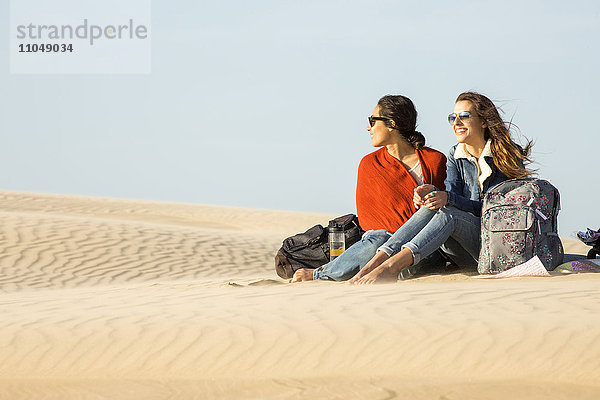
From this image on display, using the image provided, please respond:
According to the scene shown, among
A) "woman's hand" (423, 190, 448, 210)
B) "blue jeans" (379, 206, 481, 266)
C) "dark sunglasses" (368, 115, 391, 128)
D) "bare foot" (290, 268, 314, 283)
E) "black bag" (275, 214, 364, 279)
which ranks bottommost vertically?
"bare foot" (290, 268, 314, 283)

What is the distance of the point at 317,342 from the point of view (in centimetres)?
500

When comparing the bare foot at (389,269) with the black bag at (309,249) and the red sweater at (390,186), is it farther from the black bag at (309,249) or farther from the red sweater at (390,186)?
the black bag at (309,249)

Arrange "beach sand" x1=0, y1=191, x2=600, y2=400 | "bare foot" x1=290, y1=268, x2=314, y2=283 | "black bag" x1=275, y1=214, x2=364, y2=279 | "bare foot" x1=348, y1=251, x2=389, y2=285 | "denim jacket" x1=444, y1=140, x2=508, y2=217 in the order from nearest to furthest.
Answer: "beach sand" x1=0, y1=191, x2=600, y2=400, "bare foot" x1=348, y1=251, x2=389, y2=285, "denim jacket" x1=444, y1=140, x2=508, y2=217, "bare foot" x1=290, y1=268, x2=314, y2=283, "black bag" x1=275, y1=214, x2=364, y2=279

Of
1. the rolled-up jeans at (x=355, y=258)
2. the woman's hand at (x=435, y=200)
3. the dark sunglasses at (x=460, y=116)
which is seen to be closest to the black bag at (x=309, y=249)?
the rolled-up jeans at (x=355, y=258)

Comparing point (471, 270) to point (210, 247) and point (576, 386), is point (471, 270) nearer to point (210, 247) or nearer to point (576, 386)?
point (576, 386)

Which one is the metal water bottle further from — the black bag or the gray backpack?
the gray backpack

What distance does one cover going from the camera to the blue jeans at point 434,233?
6594mm

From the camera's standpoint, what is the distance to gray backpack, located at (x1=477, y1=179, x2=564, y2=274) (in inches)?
262

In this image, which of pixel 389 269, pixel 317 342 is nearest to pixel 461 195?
pixel 389 269

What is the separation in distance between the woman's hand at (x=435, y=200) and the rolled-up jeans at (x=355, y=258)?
600 millimetres

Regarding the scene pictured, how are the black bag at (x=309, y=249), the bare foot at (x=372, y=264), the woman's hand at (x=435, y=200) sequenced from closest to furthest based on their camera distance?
the woman's hand at (x=435, y=200) < the bare foot at (x=372, y=264) < the black bag at (x=309, y=249)

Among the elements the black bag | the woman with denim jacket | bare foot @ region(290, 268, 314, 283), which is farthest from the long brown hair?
bare foot @ region(290, 268, 314, 283)

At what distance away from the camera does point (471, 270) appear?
7336mm

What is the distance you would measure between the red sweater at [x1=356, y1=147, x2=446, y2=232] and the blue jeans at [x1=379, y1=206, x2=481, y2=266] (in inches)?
13.5
